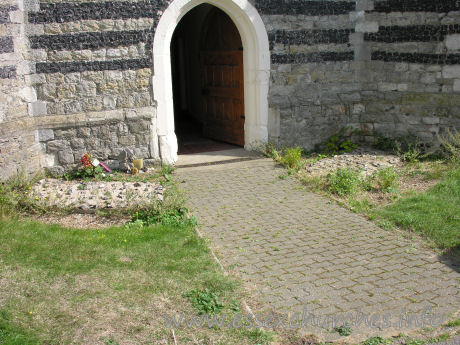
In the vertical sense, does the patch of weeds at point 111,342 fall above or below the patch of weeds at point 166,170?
below

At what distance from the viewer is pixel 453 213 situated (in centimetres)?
586

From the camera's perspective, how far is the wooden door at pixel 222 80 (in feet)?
31.3

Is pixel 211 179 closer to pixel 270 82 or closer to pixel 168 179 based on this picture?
pixel 168 179

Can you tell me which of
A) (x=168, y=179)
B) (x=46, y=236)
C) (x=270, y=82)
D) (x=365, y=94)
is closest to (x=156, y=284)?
(x=46, y=236)

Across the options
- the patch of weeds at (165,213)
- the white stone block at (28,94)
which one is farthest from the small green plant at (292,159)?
the white stone block at (28,94)

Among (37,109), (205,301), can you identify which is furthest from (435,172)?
(37,109)

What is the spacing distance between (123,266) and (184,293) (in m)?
0.83

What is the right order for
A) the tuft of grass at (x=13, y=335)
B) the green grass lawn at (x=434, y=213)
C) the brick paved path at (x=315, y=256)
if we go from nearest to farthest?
the tuft of grass at (x=13, y=335)
the brick paved path at (x=315, y=256)
the green grass lawn at (x=434, y=213)

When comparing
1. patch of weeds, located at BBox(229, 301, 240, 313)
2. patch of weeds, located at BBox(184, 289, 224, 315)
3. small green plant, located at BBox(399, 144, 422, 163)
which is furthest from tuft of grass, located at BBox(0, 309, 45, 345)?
small green plant, located at BBox(399, 144, 422, 163)

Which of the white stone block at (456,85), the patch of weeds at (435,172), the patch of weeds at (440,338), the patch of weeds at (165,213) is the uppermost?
the white stone block at (456,85)

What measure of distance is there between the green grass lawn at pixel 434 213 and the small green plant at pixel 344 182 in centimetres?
71

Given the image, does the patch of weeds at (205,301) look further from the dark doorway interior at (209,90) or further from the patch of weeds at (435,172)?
the dark doorway interior at (209,90)

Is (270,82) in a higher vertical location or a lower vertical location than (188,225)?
higher

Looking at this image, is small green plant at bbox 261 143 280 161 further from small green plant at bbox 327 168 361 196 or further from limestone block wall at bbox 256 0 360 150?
small green plant at bbox 327 168 361 196
